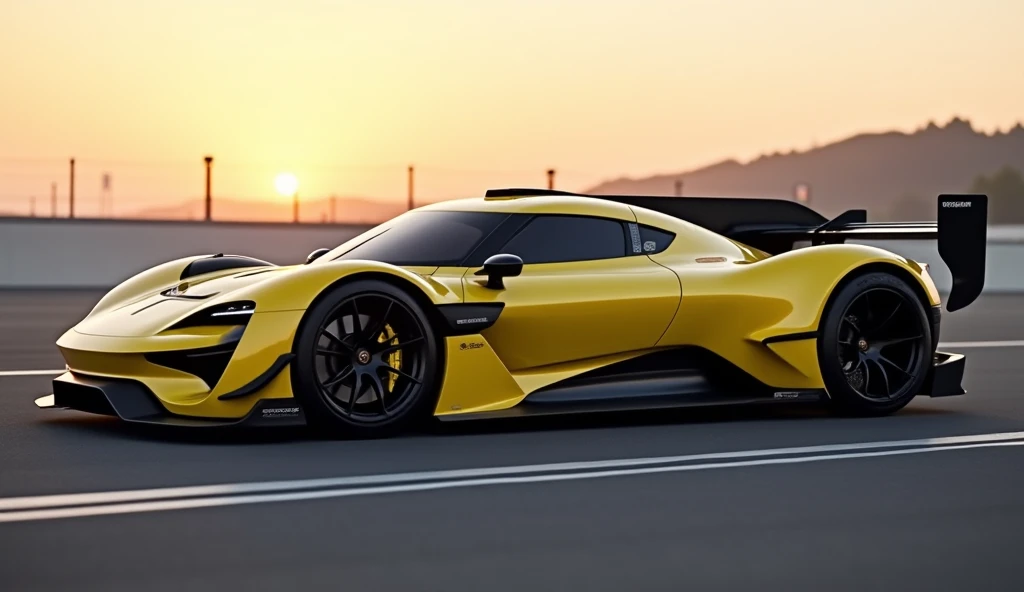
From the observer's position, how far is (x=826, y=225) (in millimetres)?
9555

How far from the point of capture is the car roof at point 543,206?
8242 mm

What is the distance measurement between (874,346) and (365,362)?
322cm

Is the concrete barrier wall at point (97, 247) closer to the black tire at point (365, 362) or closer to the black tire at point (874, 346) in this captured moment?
the black tire at point (874, 346)

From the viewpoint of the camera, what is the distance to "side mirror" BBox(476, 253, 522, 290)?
751cm

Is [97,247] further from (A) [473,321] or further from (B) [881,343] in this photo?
(A) [473,321]

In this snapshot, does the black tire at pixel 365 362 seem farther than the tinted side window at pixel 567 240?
No

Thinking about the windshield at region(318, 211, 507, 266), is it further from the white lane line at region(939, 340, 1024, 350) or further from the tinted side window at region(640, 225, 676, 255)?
the white lane line at region(939, 340, 1024, 350)

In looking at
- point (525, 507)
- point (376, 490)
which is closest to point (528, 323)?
point (376, 490)

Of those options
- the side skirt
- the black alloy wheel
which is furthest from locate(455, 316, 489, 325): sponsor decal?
the black alloy wheel

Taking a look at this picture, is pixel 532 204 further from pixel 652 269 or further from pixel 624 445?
pixel 624 445

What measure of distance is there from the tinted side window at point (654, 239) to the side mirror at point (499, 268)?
1.08 metres

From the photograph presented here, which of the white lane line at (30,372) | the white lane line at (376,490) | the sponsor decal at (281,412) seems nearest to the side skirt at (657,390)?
the sponsor decal at (281,412)

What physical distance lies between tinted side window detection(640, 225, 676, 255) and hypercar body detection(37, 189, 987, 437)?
0.01 m

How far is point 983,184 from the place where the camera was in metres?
141
